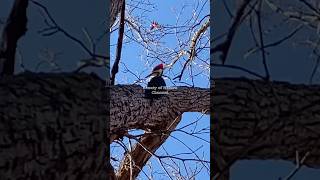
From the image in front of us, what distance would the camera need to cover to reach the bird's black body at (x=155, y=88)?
304cm

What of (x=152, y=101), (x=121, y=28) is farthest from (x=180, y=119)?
(x=121, y=28)

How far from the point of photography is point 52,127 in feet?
5.56

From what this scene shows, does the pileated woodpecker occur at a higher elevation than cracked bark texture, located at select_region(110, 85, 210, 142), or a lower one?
higher

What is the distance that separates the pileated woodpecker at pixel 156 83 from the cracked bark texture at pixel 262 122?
129 centimetres

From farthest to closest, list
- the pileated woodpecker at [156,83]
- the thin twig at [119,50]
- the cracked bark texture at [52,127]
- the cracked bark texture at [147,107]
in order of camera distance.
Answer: the cracked bark texture at [147,107] < the pileated woodpecker at [156,83] < the thin twig at [119,50] < the cracked bark texture at [52,127]

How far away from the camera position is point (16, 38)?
1685 millimetres

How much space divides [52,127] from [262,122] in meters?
0.61

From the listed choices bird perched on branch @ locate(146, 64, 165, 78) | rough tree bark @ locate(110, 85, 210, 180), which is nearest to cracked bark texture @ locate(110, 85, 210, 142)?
rough tree bark @ locate(110, 85, 210, 180)

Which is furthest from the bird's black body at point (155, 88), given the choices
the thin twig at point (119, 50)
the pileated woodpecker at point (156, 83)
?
the thin twig at point (119, 50)

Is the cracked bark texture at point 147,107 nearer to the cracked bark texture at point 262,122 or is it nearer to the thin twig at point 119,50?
the thin twig at point 119,50

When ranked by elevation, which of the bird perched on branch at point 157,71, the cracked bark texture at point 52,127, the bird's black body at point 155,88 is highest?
the bird perched on branch at point 157,71

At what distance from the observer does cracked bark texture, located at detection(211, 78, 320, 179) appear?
1723 mm

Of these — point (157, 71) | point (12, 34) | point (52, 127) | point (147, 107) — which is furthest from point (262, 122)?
point (147, 107)

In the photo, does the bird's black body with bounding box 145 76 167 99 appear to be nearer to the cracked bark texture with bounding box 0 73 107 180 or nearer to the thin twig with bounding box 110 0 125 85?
the thin twig with bounding box 110 0 125 85
